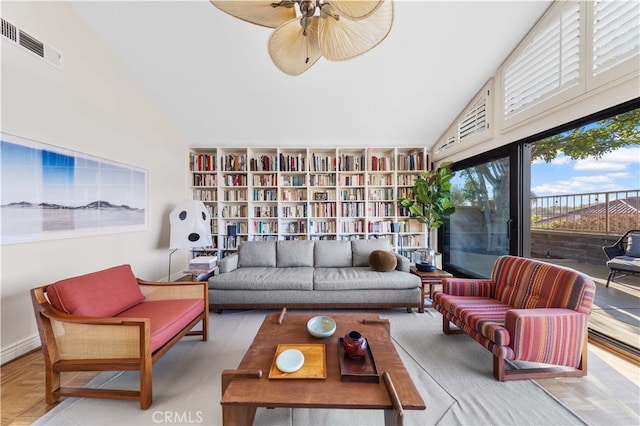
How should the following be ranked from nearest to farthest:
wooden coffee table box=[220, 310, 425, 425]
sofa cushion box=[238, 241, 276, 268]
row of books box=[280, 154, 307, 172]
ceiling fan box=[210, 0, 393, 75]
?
wooden coffee table box=[220, 310, 425, 425]
ceiling fan box=[210, 0, 393, 75]
sofa cushion box=[238, 241, 276, 268]
row of books box=[280, 154, 307, 172]

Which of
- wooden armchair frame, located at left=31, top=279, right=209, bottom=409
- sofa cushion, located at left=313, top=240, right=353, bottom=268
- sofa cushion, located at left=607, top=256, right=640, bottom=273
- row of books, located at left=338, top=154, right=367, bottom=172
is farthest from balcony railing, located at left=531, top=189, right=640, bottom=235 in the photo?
wooden armchair frame, located at left=31, top=279, right=209, bottom=409

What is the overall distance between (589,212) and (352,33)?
2965mm

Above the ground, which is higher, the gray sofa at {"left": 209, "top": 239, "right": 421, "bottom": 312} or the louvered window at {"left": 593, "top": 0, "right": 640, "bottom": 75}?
the louvered window at {"left": 593, "top": 0, "right": 640, "bottom": 75}

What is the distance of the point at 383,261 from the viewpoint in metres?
2.68

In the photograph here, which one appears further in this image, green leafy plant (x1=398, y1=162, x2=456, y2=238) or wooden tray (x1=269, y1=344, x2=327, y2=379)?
green leafy plant (x1=398, y1=162, x2=456, y2=238)

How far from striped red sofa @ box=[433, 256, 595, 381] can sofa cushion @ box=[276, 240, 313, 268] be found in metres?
1.74

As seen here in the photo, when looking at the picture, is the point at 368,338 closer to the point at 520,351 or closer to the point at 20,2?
the point at 520,351

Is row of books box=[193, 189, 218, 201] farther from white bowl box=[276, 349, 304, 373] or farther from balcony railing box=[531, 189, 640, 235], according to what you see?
balcony railing box=[531, 189, 640, 235]

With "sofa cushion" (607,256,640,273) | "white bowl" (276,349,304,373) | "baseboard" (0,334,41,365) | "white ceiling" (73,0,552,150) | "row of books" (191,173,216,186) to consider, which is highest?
"white ceiling" (73,0,552,150)

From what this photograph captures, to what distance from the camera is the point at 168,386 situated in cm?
148

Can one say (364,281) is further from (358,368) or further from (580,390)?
(580,390)

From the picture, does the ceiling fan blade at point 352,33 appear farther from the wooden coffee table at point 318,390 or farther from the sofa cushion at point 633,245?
the sofa cushion at point 633,245

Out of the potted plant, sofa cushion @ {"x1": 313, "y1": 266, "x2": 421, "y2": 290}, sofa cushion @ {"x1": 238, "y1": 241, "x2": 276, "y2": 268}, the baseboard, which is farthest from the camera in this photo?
the potted plant

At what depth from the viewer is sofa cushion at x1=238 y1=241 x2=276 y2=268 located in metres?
2.97
